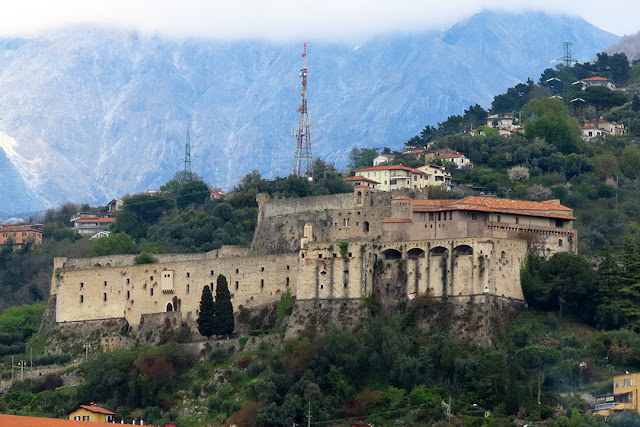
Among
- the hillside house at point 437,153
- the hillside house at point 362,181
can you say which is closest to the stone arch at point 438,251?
the hillside house at point 362,181

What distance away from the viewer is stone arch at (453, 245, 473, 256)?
8169 centimetres

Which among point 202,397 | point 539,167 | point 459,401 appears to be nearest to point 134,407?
point 202,397

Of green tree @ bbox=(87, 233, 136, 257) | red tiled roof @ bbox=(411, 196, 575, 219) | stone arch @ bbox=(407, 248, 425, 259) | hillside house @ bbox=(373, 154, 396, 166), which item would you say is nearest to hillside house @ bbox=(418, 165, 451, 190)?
hillside house @ bbox=(373, 154, 396, 166)

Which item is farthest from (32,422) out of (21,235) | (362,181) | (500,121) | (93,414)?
(500,121)

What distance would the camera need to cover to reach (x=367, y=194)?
94562 millimetres

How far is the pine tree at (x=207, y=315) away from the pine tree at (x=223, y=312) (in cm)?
25

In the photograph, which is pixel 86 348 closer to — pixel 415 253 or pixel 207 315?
pixel 207 315

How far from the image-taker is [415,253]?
8431 cm

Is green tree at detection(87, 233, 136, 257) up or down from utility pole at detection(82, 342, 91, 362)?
up

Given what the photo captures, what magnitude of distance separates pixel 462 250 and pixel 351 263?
21.7 feet

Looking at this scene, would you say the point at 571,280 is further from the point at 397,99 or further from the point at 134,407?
the point at 397,99

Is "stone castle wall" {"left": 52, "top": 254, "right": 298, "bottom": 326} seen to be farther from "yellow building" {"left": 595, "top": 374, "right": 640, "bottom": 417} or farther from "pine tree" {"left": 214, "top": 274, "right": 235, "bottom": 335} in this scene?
"yellow building" {"left": 595, "top": 374, "right": 640, "bottom": 417}

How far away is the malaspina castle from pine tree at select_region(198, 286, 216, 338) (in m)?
2.73

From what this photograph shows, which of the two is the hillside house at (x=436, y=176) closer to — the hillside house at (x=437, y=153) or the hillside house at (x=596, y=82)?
the hillside house at (x=437, y=153)
